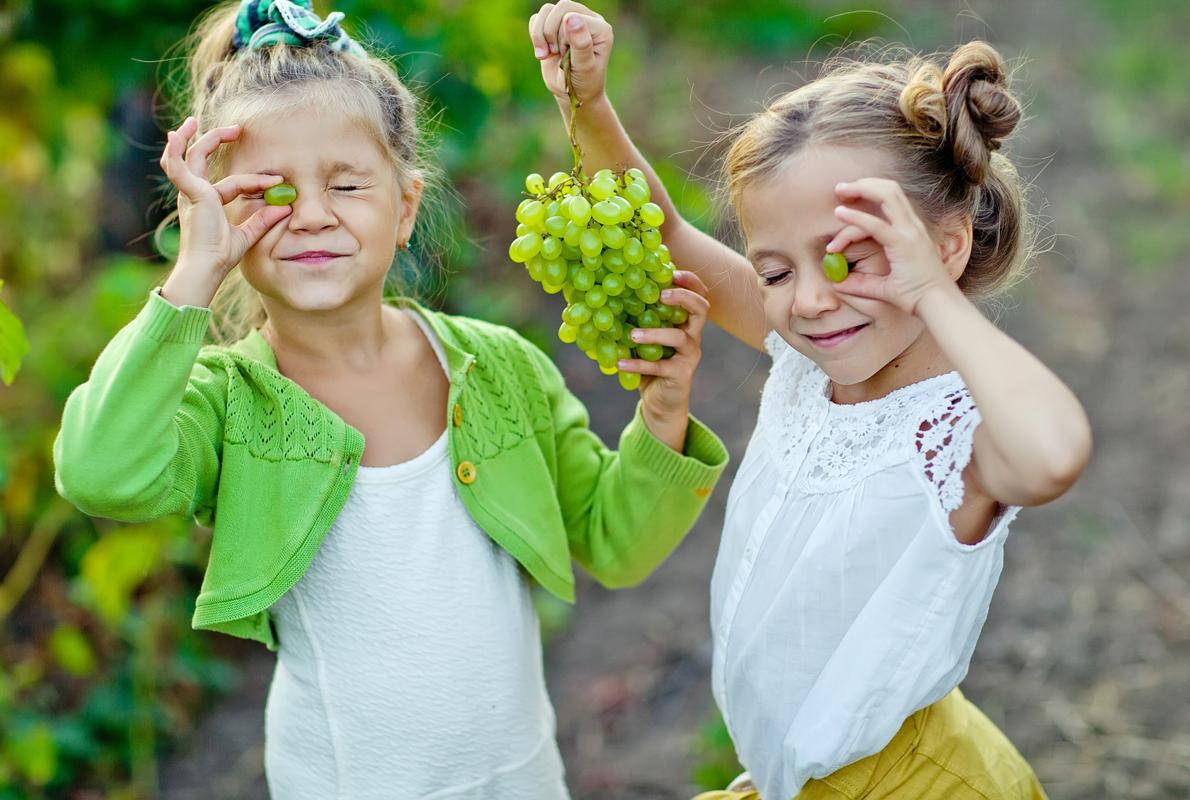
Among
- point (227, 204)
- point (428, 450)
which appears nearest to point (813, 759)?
point (428, 450)

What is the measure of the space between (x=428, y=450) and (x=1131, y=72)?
6.16 metres

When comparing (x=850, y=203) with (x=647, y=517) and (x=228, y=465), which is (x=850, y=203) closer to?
(x=647, y=517)

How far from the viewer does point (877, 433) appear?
1.83 meters

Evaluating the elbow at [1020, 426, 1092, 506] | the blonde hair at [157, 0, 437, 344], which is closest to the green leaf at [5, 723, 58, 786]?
the blonde hair at [157, 0, 437, 344]

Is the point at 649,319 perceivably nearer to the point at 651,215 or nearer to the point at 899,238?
the point at 651,215

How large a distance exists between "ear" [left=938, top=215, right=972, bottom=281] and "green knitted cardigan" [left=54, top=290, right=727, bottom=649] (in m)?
0.55

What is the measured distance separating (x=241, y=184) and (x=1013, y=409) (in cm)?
112

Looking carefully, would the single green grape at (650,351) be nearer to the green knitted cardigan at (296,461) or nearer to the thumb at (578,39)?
the green knitted cardigan at (296,461)

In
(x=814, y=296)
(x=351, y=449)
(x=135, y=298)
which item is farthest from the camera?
(x=135, y=298)

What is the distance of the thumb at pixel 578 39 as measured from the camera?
6.27 feet

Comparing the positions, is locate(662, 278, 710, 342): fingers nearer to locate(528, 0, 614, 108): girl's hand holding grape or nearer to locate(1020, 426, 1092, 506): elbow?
locate(528, 0, 614, 108): girl's hand holding grape

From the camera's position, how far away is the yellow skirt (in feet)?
6.18

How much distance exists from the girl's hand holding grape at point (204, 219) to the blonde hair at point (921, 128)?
0.71 metres

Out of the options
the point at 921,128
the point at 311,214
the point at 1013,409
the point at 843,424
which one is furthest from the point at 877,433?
the point at 311,214
